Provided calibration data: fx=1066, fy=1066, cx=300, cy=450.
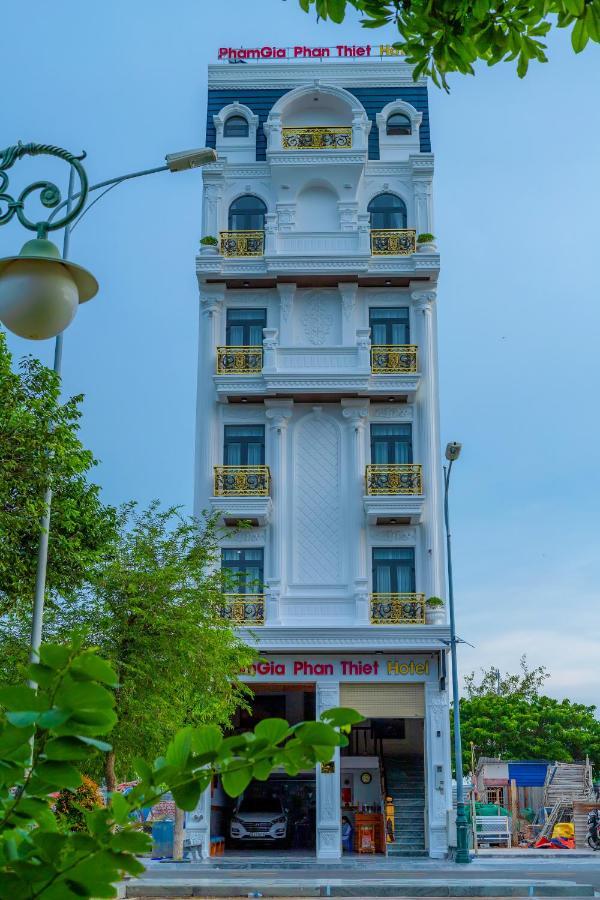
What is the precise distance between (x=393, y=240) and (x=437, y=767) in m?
14.8

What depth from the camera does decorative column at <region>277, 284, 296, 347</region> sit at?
3036 cm

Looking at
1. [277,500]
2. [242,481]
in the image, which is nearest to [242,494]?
[242,481]

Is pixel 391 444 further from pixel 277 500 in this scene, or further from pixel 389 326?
pixel 277 500

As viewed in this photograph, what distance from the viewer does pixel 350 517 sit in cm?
2917

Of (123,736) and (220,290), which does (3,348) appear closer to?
(123,736)

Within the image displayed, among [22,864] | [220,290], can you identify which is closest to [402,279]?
[220,290]

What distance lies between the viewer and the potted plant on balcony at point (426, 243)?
30.8m

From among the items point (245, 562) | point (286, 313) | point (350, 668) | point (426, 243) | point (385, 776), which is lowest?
point (385, 776)

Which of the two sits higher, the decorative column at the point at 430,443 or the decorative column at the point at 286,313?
the decorative column at the point at 286,313

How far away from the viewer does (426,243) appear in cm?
3084

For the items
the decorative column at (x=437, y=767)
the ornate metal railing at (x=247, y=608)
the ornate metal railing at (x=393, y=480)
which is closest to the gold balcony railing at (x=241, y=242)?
the ornate metal railing at (x=393, y=480)

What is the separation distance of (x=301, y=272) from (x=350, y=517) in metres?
7.17

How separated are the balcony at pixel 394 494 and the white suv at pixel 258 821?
874cm

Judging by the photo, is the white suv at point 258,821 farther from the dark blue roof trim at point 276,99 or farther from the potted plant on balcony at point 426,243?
the dark blue roof trim at point 276,99
